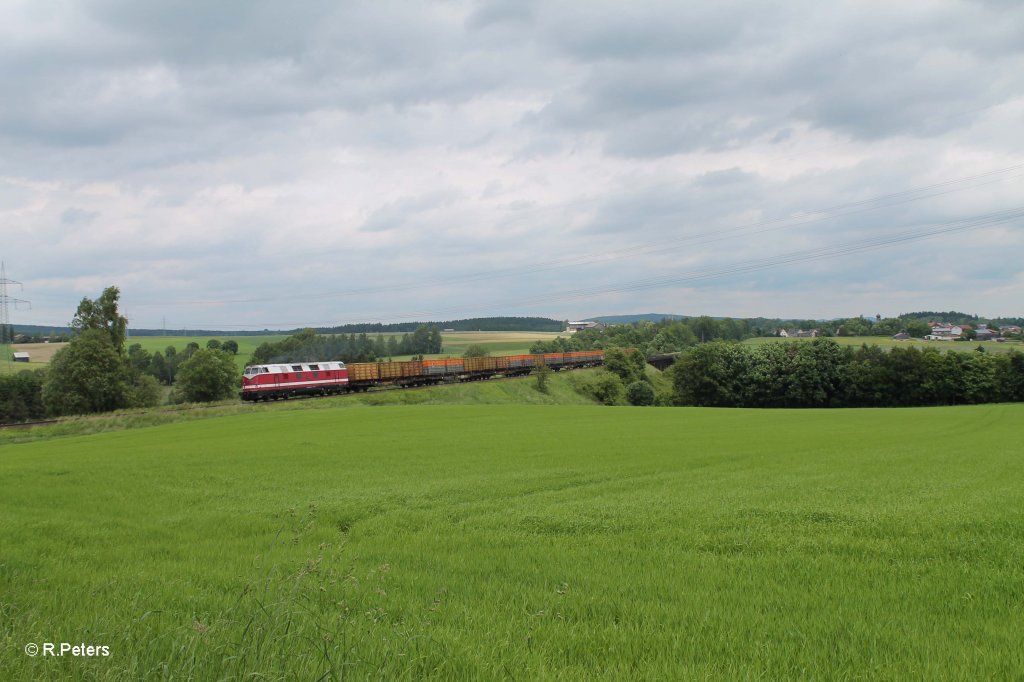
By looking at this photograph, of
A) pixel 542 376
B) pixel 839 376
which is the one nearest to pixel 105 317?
pixel 542 376

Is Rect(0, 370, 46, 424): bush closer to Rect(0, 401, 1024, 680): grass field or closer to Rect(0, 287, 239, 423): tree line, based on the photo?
Rect(0, 287, 239, 423): tree line

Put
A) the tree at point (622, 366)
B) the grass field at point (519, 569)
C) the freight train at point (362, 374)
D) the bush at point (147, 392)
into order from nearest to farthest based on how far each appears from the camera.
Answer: the grass field at point (519, 569), the freight train at point (362, 374), the bush at point (147, 392), the tree at point (622, 366)

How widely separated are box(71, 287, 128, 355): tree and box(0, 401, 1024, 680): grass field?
198 feet

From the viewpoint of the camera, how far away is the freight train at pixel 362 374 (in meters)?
61.2

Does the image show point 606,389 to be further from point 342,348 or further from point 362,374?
point 342,348

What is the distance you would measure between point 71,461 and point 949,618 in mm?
27207

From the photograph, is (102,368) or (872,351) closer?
(102,368)

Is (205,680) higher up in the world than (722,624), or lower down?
higher up

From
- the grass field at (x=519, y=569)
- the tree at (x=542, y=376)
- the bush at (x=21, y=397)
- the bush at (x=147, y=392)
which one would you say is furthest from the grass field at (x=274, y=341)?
the grass field at (x=519, y=569)

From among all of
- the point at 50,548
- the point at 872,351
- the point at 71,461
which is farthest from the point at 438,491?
the point at 872,351

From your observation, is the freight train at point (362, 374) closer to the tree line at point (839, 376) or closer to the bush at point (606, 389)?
the bush at point (606, 389)

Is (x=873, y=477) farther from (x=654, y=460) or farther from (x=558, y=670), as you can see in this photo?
(x=558, y=670)

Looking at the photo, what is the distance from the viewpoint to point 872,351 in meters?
89.2

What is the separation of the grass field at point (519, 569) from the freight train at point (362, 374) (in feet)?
133
